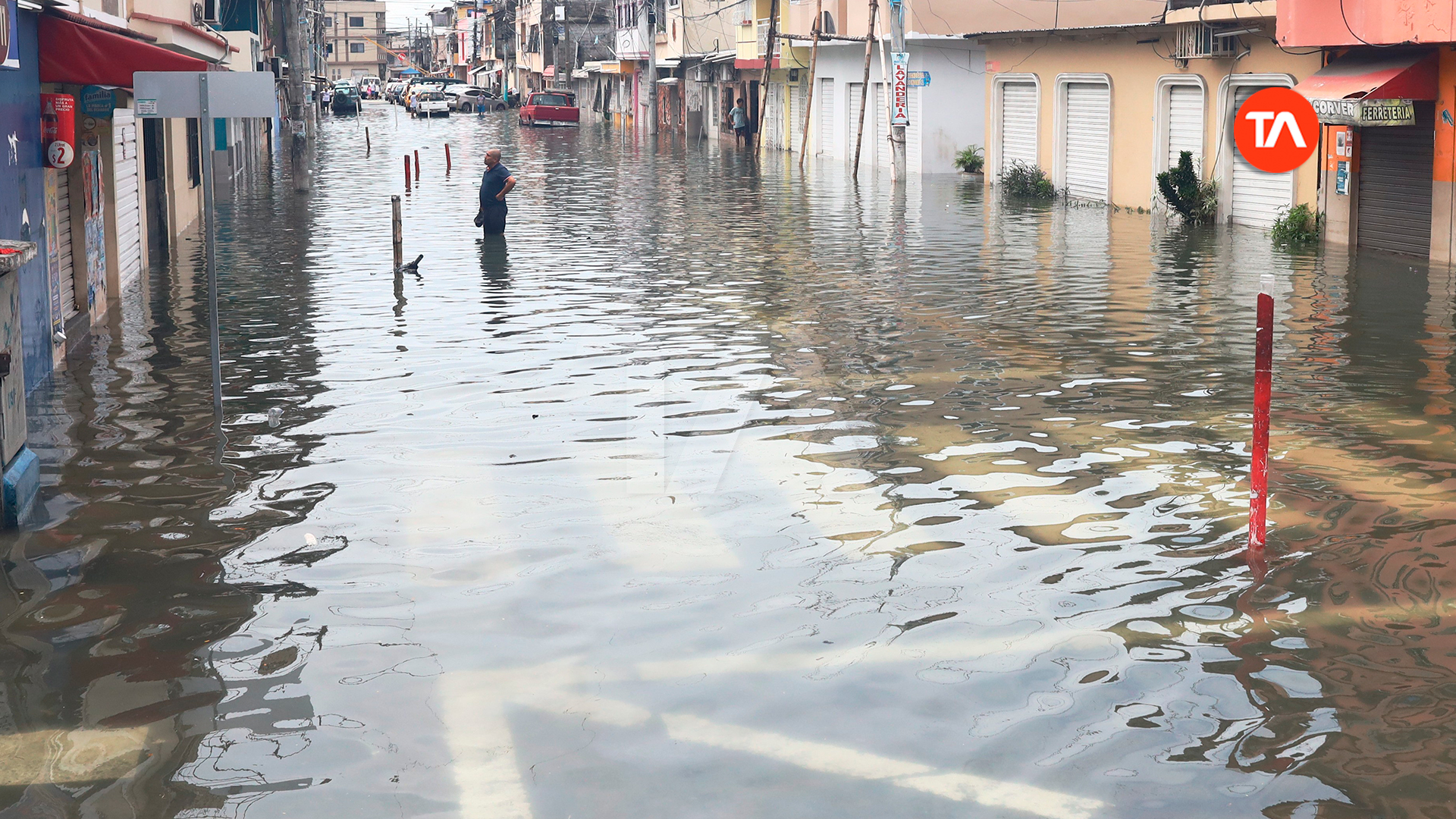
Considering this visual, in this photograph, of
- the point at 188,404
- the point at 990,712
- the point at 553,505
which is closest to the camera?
the point at 990,712

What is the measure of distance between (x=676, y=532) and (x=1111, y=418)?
3.85 m

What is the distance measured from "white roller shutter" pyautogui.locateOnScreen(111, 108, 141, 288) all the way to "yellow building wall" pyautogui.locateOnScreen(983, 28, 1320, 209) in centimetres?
1582

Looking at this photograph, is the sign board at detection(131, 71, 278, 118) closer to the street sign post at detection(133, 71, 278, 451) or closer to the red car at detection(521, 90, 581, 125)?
the street sign post at detection(133, 71, 278, 451)

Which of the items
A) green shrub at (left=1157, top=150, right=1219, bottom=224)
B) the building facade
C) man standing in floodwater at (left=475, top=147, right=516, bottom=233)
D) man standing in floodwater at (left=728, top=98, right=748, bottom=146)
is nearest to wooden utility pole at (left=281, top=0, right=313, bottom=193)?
man standing in floodwater at (left=475, top=147, right=516, bottom=233)

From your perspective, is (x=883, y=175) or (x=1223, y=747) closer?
(x=1223, y=747)

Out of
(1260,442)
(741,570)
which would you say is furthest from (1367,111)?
(741,570)

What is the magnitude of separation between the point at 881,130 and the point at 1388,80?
2510cm

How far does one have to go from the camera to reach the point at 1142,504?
27.9 feet

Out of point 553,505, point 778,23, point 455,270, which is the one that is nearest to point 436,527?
point 553,505

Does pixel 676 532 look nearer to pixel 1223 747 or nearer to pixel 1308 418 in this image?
pixel 1223 747

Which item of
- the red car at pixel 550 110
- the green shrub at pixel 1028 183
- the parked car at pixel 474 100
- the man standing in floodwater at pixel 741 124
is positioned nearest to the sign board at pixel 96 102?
the green shrub at pixel 1028 183

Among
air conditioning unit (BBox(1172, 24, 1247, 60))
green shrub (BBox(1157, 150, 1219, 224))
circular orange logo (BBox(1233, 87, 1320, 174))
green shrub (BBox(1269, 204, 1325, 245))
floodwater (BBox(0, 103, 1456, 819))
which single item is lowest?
floodwater (BBox(0, 103, 1456, 819))

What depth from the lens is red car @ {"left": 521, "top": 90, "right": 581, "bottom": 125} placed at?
77.9 meters

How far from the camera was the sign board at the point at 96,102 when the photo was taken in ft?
47.9
